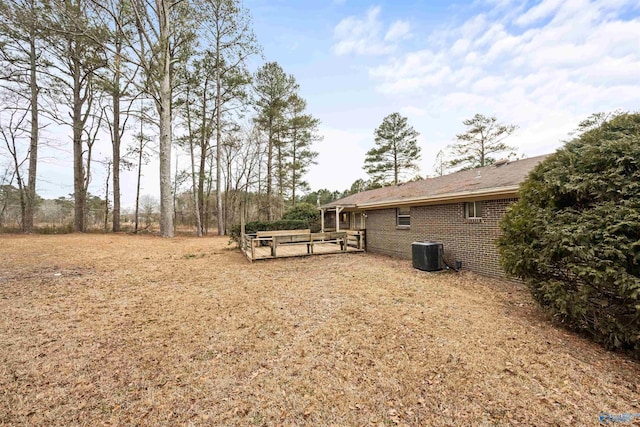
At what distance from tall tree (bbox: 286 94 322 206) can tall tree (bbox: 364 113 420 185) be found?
264 inches

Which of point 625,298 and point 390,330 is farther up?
point 625,298

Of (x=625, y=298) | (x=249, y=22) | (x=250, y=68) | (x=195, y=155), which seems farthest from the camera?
(x=195, y=155)

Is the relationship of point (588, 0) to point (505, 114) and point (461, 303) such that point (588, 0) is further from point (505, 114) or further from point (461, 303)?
point (505, 114)

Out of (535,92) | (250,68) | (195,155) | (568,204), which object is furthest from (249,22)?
(568,204)

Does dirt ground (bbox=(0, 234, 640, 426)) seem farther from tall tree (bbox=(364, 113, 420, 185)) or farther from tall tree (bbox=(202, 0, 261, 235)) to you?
tall tree (bbox=(364, 113, 420, 185))

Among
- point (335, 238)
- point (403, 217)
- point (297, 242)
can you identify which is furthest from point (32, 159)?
point (403, 217)

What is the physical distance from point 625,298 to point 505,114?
950 inches

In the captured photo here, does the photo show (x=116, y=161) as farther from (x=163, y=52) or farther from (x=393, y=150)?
(x=393, y=150)

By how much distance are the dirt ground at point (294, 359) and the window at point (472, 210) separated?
7.45 ft

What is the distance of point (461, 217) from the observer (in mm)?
7805

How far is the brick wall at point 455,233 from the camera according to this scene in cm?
695

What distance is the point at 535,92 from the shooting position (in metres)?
11.6

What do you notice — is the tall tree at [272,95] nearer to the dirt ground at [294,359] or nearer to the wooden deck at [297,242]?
the wooden deck at [297,242]

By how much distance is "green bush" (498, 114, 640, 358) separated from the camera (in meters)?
3.15
